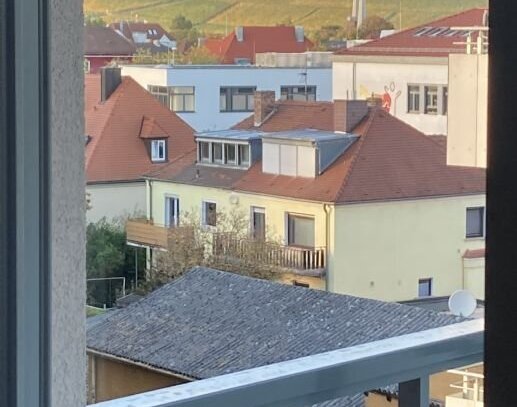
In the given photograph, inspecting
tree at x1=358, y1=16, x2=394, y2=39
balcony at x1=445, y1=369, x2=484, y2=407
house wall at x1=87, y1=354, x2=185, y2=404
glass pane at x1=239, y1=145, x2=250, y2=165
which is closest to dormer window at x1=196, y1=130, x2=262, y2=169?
glass pane at x1=239, y1=145, x2=250, y2=165

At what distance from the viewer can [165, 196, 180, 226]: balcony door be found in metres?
1.40

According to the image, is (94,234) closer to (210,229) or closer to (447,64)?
(210,229)

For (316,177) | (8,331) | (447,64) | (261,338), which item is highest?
(447,64)

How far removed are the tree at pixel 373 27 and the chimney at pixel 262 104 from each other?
0.53 feet

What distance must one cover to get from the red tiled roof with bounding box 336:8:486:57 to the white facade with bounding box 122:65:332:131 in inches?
2.7

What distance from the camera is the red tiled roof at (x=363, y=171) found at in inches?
56.0

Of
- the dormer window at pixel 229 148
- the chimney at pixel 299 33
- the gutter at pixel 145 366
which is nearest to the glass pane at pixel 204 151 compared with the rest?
the dormer window at pixel 229 148

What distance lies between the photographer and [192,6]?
1.38 meters

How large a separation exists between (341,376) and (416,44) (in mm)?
532

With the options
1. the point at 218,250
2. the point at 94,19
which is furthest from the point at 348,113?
the point at 94,19

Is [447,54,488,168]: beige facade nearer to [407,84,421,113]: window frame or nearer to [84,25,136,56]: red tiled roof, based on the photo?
[407,84,421,113]: window frame

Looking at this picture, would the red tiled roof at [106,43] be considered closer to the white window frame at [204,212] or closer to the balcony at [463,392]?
the white window frame at [204,212]

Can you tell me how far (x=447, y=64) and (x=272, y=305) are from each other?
1.51 ft

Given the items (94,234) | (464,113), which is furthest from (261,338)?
(464,113)
